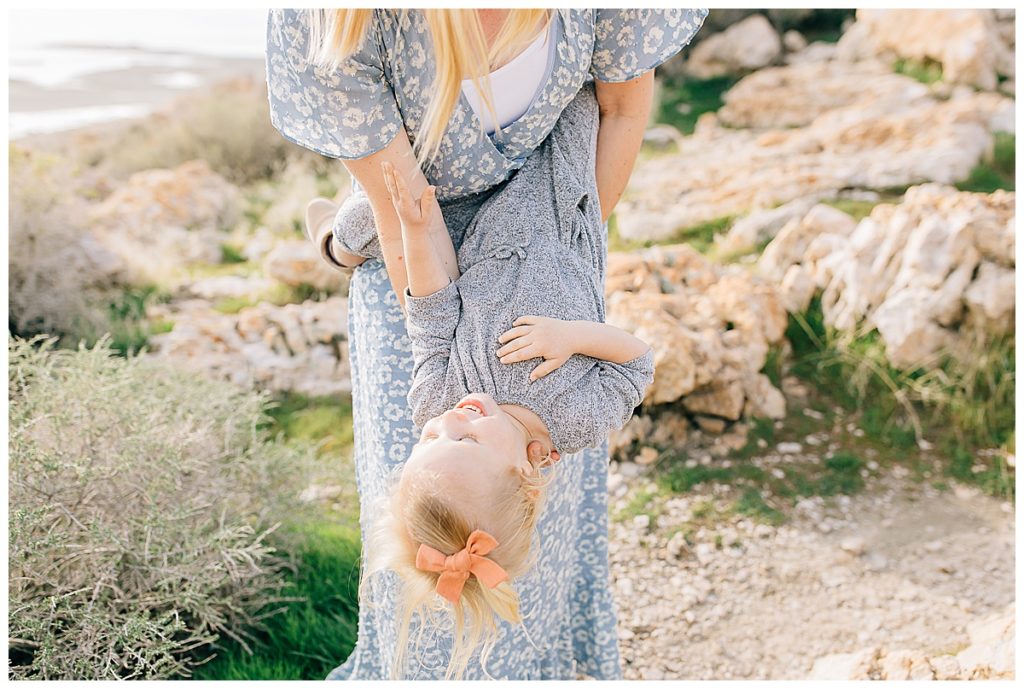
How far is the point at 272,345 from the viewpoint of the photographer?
179 inches

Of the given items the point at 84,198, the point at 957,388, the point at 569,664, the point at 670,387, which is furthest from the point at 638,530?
the point at 84,198

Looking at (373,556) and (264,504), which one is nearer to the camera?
(373,556)

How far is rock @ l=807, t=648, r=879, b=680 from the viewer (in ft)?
8.79

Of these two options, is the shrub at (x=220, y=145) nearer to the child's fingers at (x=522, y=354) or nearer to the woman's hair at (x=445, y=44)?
the woman's hair at (x=445, y=44)

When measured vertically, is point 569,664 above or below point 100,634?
below

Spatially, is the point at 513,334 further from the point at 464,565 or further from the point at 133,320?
the point at 133,320

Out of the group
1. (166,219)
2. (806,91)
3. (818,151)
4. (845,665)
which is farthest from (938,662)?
(166,219)

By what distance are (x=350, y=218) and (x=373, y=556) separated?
760 mm

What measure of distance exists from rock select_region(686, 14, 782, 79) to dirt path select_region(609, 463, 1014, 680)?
516 centimetres

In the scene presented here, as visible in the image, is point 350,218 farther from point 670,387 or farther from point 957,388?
point 957,388

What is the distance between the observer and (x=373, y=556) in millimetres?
2020

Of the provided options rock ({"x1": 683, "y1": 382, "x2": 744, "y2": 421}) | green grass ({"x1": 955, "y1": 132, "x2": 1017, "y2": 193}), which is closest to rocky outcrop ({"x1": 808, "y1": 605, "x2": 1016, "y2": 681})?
rock ({"x1": 683, "y1": 382, "x2": 744, "y2": 421})

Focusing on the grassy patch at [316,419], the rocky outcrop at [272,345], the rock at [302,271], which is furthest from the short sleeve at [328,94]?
the rock at [302,271]

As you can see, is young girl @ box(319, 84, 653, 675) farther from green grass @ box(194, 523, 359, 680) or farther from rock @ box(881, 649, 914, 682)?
rock @ box(881, 649, 914, 682)
